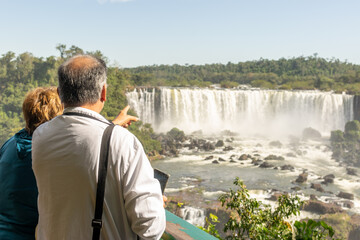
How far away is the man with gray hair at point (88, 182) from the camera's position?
2.46 ft

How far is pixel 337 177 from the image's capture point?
14.5 m

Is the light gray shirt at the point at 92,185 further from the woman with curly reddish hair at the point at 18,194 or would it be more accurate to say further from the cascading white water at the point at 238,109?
the cascading white water at the point at 238,109

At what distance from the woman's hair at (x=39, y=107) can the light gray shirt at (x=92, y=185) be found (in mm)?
270

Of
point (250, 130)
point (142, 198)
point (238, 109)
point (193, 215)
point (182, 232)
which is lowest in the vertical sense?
point (193, 215)

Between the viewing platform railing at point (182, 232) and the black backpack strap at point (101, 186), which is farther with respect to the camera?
the viewing platform railing at point (182, 232)

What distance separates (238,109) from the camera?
22.1m

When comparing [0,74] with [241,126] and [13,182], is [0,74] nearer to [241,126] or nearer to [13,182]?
[241,126]

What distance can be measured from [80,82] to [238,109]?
21.6 metres

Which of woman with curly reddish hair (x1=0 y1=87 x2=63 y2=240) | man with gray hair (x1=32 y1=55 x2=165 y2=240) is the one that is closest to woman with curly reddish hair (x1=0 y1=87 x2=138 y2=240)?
woman with curly reddish hair (x1=0 y1=87 x2=63 y2=240)

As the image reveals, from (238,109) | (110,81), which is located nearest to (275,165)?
(238,109)

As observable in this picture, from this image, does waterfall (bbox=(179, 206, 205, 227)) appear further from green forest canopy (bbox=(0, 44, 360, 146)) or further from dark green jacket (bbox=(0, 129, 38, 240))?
dark green jacket (bbox=(0, 129, 38, 240))

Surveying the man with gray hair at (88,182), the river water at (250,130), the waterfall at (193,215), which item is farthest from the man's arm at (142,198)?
the river water at (250,130)

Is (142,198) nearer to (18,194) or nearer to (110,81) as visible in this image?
(18,194)

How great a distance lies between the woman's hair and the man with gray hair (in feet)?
0.80
